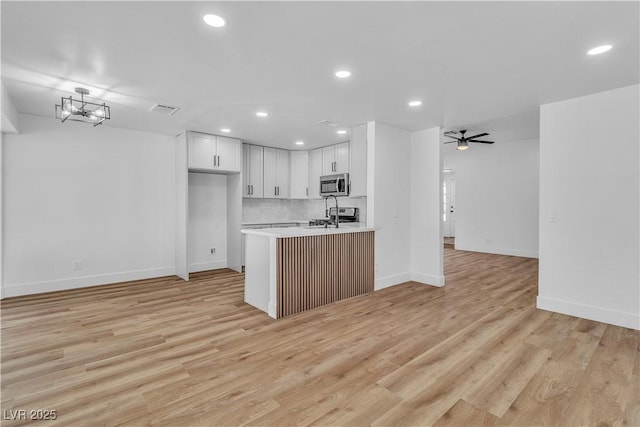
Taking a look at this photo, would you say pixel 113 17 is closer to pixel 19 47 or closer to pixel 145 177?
pixel 19 47

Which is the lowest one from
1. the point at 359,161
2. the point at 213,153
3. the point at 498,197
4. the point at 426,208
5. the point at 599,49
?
the point at 426,208

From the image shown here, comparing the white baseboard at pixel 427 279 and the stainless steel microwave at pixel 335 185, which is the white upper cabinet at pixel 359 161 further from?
the white baseboard at pixel 427 279

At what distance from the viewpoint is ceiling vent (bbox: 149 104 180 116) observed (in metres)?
3.86

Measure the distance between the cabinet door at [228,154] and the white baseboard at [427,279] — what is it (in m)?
3.62

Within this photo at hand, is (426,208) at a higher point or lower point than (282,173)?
lower

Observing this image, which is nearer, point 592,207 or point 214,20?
point 214,20

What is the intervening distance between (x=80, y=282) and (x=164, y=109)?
2950 mm

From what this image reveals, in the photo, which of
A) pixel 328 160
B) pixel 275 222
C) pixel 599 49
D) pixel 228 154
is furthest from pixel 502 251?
pixel 228 154

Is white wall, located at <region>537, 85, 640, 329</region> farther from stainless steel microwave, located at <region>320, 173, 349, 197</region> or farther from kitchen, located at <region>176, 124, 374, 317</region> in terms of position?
stainless steel microwave, located at <region>320, 173, 349, 197</region>

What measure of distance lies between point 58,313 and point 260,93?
341cm

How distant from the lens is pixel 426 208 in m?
4.94

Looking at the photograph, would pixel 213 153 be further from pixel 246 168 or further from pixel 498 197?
pixel 498 197

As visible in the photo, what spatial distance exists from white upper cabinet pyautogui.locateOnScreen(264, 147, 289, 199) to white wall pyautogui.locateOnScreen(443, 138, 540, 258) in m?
4.03

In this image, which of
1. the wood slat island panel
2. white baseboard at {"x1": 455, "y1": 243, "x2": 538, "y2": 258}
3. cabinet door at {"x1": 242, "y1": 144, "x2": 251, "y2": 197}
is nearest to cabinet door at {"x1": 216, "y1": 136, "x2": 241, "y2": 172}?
cabinet door at {"x1": 242, "y1": 144, "x2": 251, "y2": 197}
